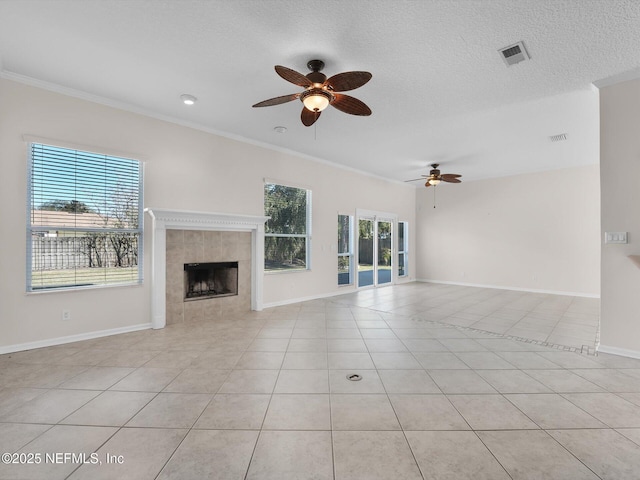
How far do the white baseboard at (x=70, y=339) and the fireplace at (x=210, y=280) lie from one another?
75cm

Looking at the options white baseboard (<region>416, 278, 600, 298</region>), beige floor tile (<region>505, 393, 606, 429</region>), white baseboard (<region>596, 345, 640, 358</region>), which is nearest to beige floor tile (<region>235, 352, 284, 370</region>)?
beige floor tile (<region>505, 393, 606, 429</region>)

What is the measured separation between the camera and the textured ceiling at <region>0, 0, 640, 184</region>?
93.4 inches

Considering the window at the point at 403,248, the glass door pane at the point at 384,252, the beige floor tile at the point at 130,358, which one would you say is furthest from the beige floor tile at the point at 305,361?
the window at the point at 403,248

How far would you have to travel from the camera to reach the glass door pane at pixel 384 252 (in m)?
8.26

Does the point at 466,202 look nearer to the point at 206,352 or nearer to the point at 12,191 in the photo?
the point at 206,352

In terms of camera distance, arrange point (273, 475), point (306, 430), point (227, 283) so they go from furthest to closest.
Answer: point (227, 283)
point (306, 430)
point (273, 475)

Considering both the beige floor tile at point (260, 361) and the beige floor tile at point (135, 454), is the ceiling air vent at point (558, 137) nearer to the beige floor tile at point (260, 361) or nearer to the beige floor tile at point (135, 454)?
the beige floor tile at point (260, 361)

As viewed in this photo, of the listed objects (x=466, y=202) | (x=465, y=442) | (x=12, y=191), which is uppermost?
(x=466, y=202)

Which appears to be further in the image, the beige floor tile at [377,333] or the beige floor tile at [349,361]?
the beige floor tile at [377,333]

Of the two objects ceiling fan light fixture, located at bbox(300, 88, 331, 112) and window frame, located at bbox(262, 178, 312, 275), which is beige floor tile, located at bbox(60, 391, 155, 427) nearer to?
ceiling fan light fixture, located at bbox(300, 88, 331, 112)

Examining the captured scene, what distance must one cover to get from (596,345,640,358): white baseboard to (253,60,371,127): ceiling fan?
3.69 meters

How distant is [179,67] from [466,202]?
25.6ft

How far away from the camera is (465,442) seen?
1.86 metres

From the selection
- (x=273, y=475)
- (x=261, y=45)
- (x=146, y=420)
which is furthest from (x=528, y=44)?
(x=146, y=420)
